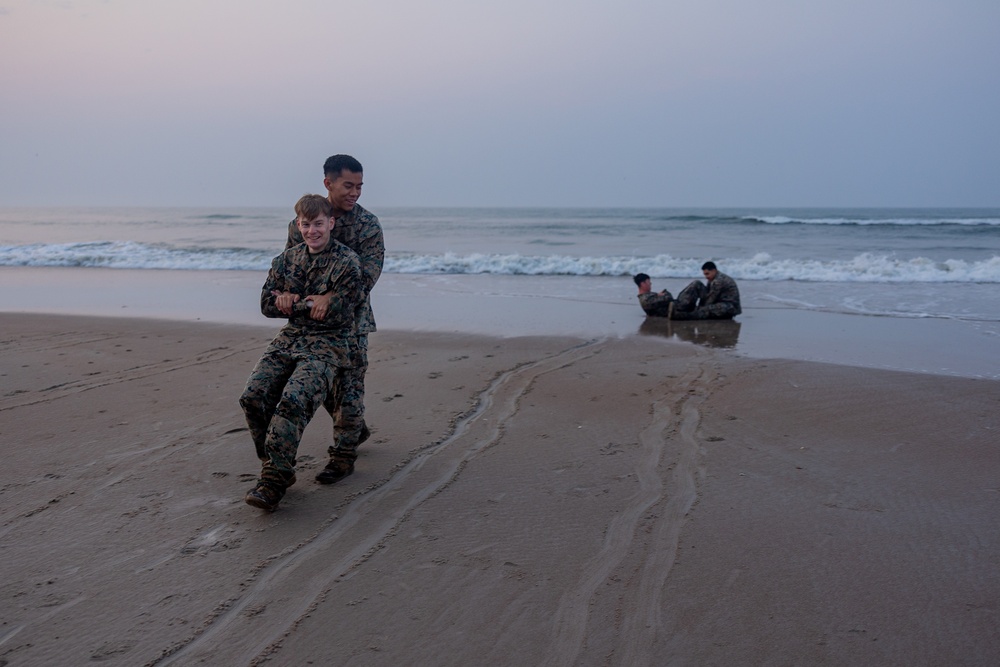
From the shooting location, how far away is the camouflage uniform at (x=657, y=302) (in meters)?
10.9

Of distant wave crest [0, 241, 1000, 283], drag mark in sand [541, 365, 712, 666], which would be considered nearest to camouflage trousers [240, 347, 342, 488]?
drag mark in sand [541, 365, 712, 666]

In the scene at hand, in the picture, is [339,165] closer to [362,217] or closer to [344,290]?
[362,217]

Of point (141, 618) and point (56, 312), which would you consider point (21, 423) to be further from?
point (56, 312)

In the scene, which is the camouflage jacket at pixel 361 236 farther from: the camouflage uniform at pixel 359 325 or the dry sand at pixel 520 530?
the dry sand at pixel 520 530

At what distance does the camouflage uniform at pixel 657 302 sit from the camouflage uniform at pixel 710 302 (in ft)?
0.53

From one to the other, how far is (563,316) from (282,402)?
7680 mm

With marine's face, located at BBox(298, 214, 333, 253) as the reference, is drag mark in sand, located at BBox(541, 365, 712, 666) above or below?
below

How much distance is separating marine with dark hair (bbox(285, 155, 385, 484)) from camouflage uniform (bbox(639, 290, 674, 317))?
7.19 metres

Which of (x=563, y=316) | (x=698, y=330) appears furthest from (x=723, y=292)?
(x=563, y=316)

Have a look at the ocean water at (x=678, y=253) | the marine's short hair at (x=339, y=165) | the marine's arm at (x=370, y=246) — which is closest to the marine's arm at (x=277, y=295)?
the marine's arm at (x=370, y=246)

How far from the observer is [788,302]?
1287 cm

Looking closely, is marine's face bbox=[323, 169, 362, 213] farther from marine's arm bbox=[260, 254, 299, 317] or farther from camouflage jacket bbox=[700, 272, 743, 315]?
camouflage jacket bbox=[700, 272, 743, 315]

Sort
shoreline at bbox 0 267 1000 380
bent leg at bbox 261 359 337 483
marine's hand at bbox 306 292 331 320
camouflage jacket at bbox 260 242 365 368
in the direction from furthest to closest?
1. shoreline at bbox 0 267 1000 380
2. camouflage jacket at bbox 260 242 365 368
3. marine's hand at bbox 306 292 331 320
4. bent leg at bbox 261 359 337 483

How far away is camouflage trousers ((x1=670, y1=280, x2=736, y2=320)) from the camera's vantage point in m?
10.7
